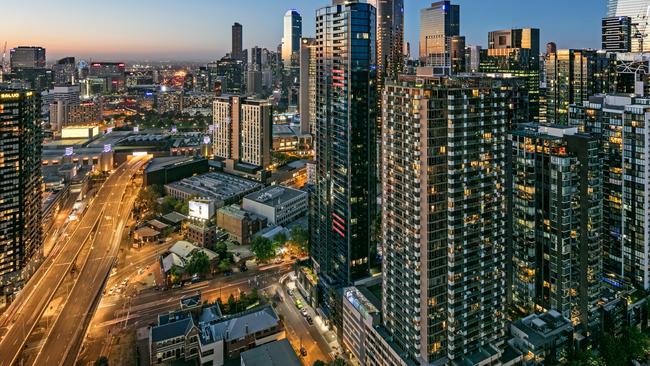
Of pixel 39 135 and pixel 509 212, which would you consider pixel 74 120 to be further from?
pixel 509 212

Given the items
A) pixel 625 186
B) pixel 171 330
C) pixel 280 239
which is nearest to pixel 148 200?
pixel 280 239

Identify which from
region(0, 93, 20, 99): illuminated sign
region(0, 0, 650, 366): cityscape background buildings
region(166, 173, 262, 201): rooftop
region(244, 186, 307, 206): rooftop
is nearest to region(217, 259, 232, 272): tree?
region(0, 0, 650, 366): cityscape background buildings

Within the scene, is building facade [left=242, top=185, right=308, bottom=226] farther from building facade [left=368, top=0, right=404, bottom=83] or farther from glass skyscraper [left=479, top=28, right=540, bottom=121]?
building facade [left=368, top=0, right=404, bottom=83]

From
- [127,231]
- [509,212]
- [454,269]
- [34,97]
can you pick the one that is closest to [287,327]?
[454,269]

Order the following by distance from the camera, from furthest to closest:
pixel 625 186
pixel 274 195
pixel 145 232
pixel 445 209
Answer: pixel 274 195, pixel 145 232, pixel 625 186, pixel 445 209

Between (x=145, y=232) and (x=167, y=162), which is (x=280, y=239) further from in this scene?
(x=167, y=162)
